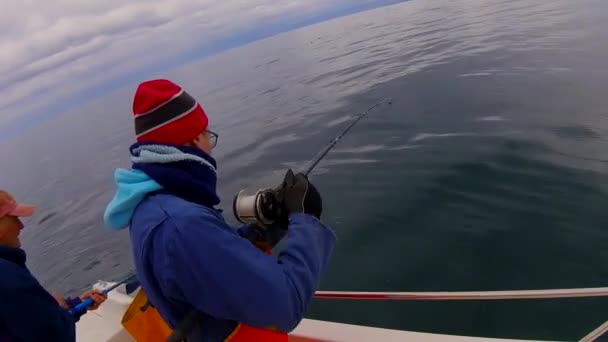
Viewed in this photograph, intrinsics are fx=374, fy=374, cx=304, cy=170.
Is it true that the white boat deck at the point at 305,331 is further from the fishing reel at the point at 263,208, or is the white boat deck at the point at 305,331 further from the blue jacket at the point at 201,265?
the blue jacket at the point at 201,265

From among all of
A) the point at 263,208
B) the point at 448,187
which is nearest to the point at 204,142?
the point at 263,208

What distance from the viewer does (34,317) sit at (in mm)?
2174

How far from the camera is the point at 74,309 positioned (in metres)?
3.14

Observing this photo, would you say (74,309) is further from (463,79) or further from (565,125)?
(463,79)

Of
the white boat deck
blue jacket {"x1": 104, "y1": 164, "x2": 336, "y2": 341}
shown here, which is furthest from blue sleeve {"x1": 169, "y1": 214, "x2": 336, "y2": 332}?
the white boat deck

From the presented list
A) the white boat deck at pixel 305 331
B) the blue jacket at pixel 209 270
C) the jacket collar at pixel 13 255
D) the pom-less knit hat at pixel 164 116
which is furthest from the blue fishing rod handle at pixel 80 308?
the pom-less knit hat at pixel 164 116

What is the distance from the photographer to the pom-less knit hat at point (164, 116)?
1585 mm

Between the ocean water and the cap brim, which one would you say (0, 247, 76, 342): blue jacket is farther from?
the ocean water

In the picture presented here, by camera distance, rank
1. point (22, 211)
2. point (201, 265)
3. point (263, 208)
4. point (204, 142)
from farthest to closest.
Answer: point (22, 211) < point (263, 208) < point (204, 142) < point (201, 265)

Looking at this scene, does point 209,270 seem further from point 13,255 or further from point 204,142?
point 13,255

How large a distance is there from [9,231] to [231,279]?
7.22 ft

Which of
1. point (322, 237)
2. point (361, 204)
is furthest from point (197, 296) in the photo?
point (361, 204)

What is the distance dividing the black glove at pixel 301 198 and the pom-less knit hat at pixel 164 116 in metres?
0.58

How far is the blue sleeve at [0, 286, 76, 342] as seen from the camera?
6.88 ft
